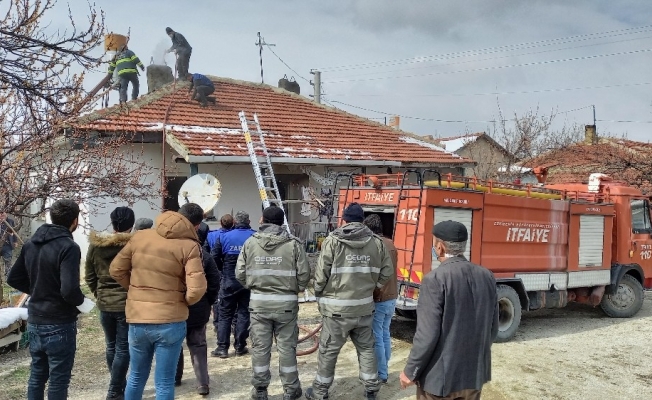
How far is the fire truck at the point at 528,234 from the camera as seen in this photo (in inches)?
264

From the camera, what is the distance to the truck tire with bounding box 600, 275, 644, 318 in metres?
9.03

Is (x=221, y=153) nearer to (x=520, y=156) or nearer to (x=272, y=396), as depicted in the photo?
(x=272, y=396)

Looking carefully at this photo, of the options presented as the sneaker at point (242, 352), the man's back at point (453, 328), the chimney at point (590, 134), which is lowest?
the sneaker at point (242, 352)

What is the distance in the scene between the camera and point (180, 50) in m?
13.6

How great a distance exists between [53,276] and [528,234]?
6238 mm

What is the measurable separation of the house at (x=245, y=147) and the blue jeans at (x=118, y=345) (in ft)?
13.9

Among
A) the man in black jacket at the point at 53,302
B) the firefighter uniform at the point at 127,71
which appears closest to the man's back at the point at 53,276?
the man in black jacket at the point at 53,302

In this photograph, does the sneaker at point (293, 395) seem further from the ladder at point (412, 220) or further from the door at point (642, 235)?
the door at point (642, 235)

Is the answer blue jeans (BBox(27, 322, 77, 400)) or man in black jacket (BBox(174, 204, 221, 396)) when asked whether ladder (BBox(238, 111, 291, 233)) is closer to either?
man in black jacket (BBox(174, 204, 221, 396))

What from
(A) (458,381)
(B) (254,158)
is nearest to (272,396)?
(A) (458,381)

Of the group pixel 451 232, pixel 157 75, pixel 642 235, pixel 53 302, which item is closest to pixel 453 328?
pixel 451 232

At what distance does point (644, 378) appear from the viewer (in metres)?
6.12

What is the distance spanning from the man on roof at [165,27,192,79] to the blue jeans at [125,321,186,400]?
10.9 metres

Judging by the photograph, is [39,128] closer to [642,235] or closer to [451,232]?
[451,232]
